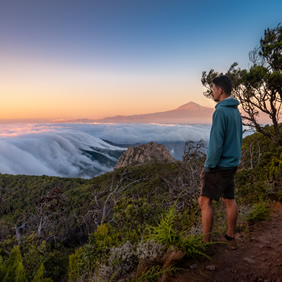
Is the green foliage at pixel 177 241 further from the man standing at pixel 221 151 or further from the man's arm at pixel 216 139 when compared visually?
the man's arm at pixel 216 139

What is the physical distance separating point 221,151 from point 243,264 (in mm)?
1216

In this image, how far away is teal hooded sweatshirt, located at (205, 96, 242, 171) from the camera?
7.91 ft

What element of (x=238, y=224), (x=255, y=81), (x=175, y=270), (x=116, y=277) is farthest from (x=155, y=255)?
(x=255, y=81)

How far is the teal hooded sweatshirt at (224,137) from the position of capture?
2.41 meters

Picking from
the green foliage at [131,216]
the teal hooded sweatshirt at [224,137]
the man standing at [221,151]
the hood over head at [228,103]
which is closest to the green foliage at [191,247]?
the man standing at [221,151]

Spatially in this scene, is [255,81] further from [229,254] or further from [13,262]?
[13,262]

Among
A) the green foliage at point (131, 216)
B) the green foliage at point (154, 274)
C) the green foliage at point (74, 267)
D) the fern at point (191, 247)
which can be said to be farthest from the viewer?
the green foliage at point (131, 216)

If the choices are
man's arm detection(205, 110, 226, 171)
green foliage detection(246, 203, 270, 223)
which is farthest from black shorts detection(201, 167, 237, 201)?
green foliage detection(246, 203, 270, 223)

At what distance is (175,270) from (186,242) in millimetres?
330

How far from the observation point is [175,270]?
6.73 feet

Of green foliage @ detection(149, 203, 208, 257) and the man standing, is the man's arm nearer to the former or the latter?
the man standing

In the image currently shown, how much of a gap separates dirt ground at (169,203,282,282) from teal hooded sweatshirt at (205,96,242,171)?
39.3 inches

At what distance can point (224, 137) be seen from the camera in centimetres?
248

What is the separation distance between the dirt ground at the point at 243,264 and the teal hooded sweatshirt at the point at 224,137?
3.28 feet
